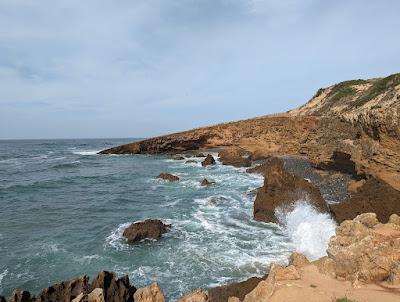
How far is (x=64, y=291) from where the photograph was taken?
32.7 ft

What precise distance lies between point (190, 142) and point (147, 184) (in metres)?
25.7

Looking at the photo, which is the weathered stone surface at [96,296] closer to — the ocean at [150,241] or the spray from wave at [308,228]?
the ocean at [150,241]

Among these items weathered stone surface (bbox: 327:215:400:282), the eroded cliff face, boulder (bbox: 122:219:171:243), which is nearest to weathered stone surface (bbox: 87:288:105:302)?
weathered stone surface (bbox: 327:215:400:282)

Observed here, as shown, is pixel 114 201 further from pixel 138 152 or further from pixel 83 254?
pixel 138 152

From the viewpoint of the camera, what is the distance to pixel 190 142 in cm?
5794

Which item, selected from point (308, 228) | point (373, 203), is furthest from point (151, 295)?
point (373, 203)

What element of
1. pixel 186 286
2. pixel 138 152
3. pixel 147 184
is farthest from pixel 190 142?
pixel 186 286

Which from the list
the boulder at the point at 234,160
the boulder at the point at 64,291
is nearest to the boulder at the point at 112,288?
the boulder at the point at 64,291

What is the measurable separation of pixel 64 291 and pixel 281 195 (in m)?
12.6

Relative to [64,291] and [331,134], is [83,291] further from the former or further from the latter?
[331,134]

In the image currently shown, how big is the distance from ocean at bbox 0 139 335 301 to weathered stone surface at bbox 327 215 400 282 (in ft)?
14.9

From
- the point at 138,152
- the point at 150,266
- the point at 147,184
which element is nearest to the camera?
the point at 150,266

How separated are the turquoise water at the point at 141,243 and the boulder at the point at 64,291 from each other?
3.09 metres

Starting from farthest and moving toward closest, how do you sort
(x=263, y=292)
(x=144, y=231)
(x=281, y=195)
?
(x=281, y=195)
(x=144, y=231)
(x=263, y=292)
